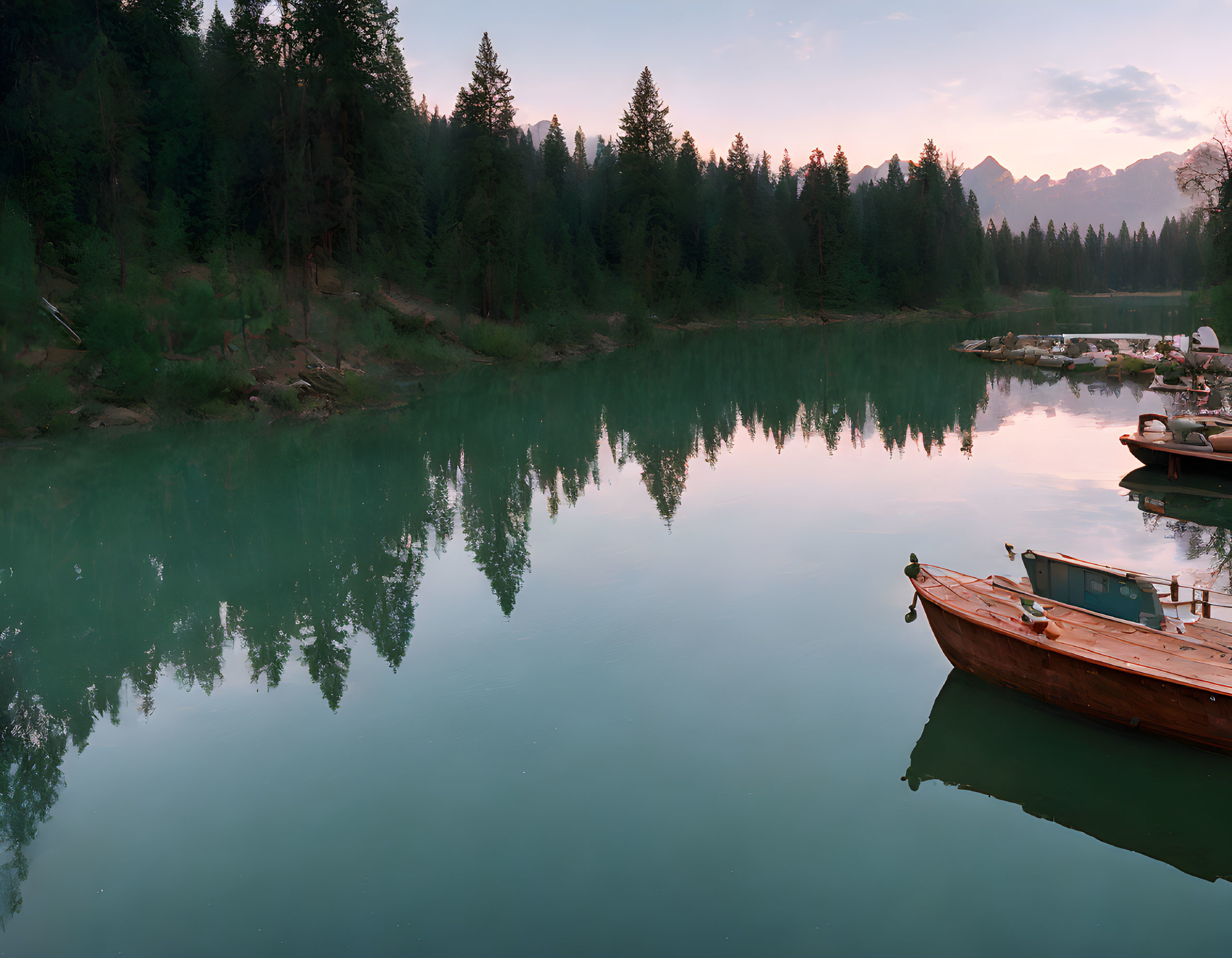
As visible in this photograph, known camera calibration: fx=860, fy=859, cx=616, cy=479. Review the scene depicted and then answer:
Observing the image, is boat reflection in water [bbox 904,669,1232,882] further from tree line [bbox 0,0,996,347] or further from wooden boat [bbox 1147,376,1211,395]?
tree line [bbox 0,0,996,347]

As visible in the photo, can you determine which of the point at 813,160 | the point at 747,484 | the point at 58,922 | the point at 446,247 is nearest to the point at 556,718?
the point at 58,922

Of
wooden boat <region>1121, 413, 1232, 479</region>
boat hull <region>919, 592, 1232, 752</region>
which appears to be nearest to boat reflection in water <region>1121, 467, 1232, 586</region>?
wooden boat <region>1121, 413, 1232, 479</region>

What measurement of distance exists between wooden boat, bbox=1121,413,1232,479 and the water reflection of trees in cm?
677

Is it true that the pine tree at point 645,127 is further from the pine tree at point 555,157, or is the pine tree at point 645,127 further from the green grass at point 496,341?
the green grass at point 496,341

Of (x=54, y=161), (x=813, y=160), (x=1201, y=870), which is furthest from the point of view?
(x=813, y=160)

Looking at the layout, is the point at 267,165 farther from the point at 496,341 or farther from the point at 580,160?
the point at 580,160

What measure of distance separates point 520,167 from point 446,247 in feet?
A: 30.5

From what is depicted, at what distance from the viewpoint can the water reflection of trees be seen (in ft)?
45.9

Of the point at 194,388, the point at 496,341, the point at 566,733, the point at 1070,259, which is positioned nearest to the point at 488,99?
the point at 496,341

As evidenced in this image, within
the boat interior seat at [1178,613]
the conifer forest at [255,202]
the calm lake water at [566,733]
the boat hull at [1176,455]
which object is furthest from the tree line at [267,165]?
the boat interior seat at [1178,613]

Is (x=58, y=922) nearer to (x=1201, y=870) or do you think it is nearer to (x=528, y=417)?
(x=1201, y=870)

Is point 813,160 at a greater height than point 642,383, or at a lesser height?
Answer: greater

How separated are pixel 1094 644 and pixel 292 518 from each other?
1875 cm

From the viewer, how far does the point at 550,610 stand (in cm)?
1600
